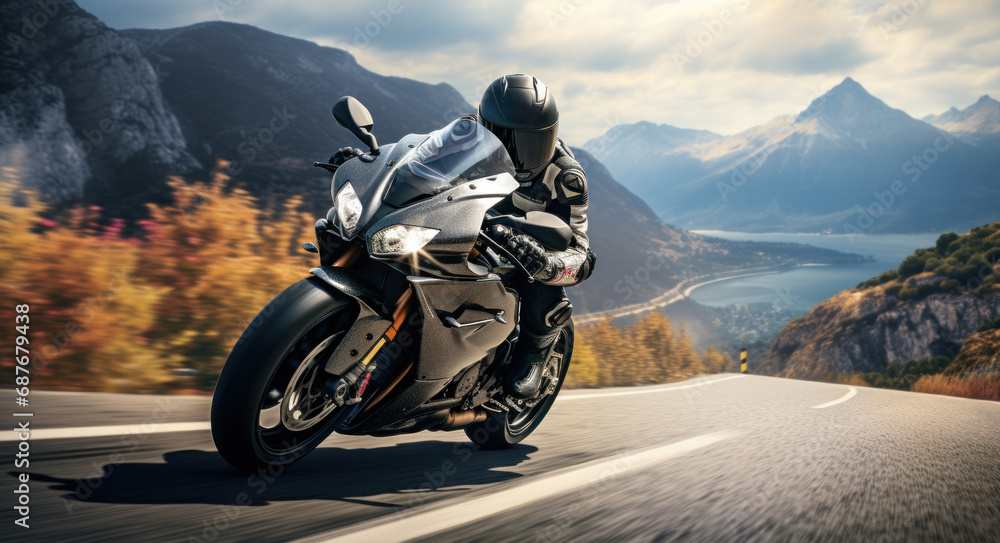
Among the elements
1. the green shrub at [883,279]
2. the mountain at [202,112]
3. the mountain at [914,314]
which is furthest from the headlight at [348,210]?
the green shrub at [883,279]

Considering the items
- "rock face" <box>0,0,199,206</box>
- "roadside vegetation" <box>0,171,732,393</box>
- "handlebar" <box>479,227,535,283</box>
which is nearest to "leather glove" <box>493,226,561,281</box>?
"handlebar" <box>479,227,535,283</box>

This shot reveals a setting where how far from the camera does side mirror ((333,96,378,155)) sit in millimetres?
3000

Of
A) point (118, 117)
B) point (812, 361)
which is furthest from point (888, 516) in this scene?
point (812, 361)

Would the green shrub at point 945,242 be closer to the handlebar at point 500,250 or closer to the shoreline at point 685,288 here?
the shoreline at point 685,288

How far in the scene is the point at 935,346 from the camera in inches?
2434

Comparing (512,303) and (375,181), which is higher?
(375,181)

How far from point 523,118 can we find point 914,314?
73.6 meters

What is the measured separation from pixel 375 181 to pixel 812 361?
72.7m

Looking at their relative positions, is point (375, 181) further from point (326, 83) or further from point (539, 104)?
point (326, 83)

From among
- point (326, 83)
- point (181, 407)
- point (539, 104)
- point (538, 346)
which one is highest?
point (326, 83)

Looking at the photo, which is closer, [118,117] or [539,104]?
[539,104]

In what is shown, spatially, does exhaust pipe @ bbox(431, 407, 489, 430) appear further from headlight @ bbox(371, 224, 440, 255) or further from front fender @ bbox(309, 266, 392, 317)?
headlight @ bbox(371, 224, 440, 255)

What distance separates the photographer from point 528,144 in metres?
3.62

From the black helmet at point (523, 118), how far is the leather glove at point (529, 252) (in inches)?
26.8
